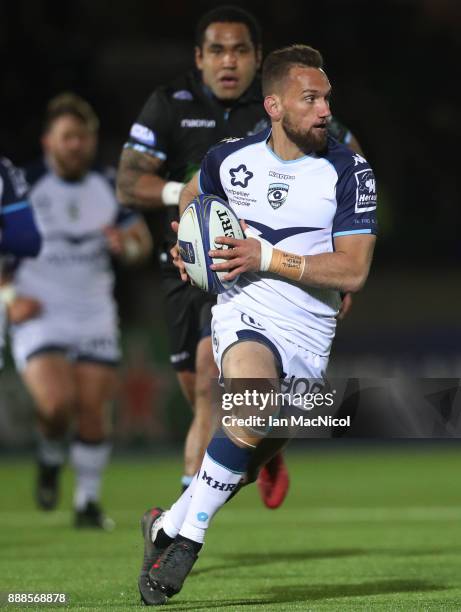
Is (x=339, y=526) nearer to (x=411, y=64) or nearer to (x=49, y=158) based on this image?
(x=49, y=158)

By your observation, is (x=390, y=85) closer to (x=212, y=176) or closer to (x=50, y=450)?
(x=50, y=450)

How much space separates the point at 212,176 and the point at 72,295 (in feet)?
15.0

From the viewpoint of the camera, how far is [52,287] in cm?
1049

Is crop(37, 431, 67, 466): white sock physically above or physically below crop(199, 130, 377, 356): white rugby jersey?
below

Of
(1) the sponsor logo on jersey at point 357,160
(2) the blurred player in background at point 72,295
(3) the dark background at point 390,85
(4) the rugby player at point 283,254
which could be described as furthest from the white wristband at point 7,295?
(3) the dark background at point 390,85

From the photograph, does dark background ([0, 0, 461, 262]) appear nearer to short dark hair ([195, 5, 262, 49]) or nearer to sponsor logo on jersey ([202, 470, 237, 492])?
short dark hair ([195, 5, 262, 49])

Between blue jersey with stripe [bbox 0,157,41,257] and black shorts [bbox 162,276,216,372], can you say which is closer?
black shorts [bbox 162,276,216,372]

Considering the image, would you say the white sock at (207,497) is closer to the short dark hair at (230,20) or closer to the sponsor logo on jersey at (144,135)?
the sponsor logo on jersey at (144,135)

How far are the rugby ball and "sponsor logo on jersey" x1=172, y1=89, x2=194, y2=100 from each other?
1858 millimetres

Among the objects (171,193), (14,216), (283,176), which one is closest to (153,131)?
(171,193)

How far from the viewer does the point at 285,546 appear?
8195 mm

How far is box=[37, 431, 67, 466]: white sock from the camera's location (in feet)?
33.9

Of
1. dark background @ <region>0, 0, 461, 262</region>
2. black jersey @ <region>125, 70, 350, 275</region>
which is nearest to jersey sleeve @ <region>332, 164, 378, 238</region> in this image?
black jersey @ <region>125, 70, 350, 275</region>

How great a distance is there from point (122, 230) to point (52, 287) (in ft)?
2.41
